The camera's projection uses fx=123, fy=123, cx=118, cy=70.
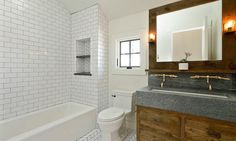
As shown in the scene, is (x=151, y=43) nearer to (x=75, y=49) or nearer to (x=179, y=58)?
(x=179, y=58)

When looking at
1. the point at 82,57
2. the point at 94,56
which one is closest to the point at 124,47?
the point at 94,56

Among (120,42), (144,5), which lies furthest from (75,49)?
(144,5)

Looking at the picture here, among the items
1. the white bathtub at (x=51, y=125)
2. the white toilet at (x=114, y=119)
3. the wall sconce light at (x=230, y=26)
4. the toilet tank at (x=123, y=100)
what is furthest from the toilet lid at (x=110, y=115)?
the wall sconce light at (x=230, y=26)

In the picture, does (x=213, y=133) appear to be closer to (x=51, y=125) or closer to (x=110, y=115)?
(x=110, y=115)

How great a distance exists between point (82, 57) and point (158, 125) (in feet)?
6.70

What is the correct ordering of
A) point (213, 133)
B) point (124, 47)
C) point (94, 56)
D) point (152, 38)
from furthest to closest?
point (124, 47), point (94, 56), point (152, 38), point (213, 133)

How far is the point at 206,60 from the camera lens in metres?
1.66

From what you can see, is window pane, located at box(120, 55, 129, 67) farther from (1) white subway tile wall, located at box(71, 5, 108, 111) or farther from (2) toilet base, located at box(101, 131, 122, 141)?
(2) toilet base, located at box(101, 131, 122, 141)

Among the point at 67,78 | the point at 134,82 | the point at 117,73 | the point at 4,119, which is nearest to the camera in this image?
the point at 4,119

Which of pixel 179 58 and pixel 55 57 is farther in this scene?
pixel 55 57

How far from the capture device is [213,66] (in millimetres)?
1609

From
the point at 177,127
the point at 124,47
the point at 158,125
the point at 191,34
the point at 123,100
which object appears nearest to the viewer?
the point at 177,127

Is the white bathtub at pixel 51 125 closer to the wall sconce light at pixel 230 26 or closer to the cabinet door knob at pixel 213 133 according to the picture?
the cabinet door knob at pixel 213 133

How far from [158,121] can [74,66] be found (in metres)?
2.02
